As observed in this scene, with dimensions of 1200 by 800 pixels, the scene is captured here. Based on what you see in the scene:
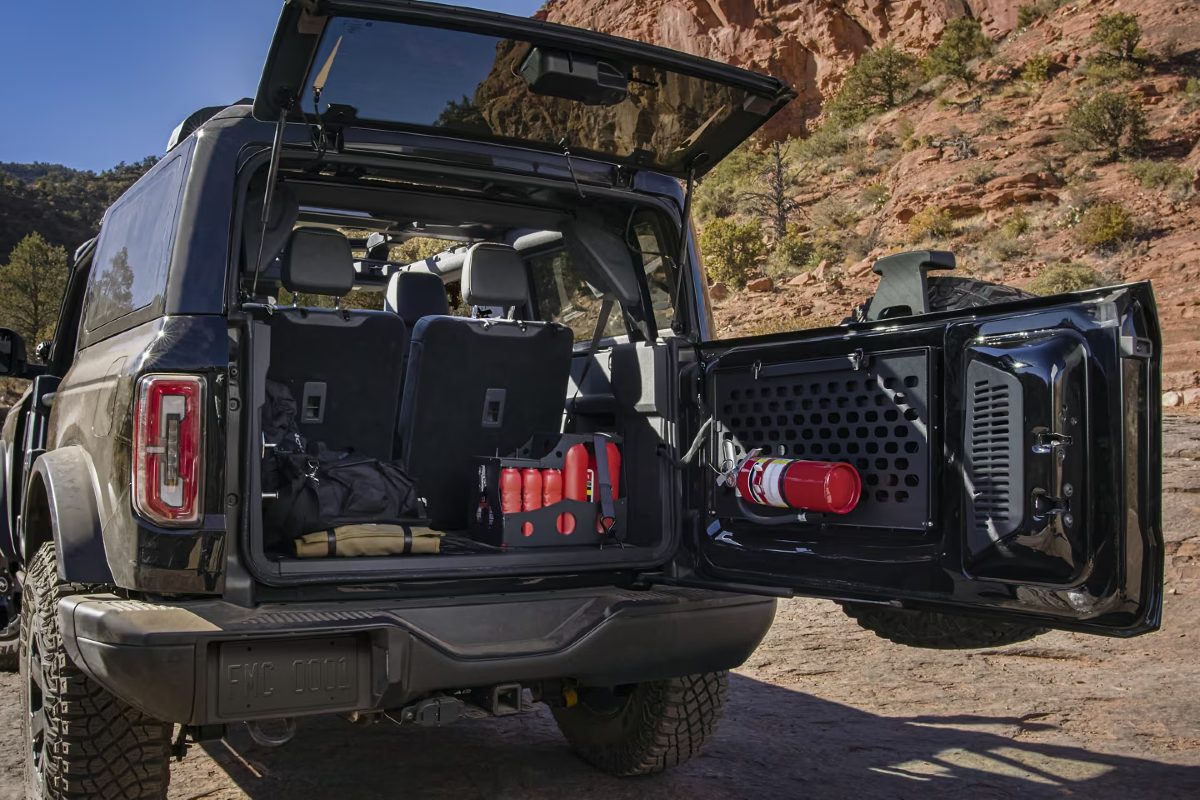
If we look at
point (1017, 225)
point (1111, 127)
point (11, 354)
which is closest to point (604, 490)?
point (11, 354)

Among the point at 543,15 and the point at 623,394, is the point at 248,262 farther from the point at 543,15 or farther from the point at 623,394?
the point at 543,15

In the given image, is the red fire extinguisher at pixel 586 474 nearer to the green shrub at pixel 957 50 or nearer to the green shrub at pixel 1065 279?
the green shrub at pixel 1065 279

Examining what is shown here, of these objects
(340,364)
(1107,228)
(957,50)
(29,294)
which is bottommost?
(340,364)

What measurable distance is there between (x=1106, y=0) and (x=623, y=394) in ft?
119

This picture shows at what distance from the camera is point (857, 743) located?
170 inches

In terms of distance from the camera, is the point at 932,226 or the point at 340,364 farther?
the point at 932,226

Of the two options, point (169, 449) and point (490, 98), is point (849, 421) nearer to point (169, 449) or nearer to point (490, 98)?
point (490, 98)

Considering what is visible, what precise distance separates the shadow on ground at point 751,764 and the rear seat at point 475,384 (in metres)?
A: 0.94

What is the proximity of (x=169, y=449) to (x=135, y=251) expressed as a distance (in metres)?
0.91

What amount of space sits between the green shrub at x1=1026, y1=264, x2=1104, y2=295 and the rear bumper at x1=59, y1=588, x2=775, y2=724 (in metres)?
18.8

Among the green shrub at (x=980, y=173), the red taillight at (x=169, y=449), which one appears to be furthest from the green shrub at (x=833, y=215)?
the red taillight at (x=169, y=449)

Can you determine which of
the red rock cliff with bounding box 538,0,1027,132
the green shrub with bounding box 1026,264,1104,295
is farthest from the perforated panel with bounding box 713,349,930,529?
the red rock cliff with bounding box 538,0,1027,132

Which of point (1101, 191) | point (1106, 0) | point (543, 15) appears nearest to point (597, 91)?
point (1101, 191)

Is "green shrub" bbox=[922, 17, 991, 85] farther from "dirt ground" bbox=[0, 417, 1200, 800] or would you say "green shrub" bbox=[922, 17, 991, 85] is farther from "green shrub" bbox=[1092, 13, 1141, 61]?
"dirt ground" bbox=[0, 417, 1200, 800]
